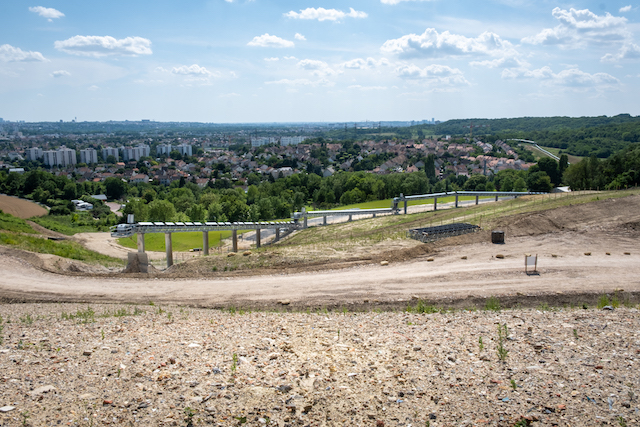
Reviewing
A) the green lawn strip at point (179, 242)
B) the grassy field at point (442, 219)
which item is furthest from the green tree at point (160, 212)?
the grassy field at point (442, 219)

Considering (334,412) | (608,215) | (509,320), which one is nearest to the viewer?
(334,412)

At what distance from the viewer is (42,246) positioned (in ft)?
102

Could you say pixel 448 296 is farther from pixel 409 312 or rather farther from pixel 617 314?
pixel 617 314

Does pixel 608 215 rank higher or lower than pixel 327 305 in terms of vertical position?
higher

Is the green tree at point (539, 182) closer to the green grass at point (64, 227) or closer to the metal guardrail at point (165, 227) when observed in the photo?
the metal guardrail at point (165, 227)

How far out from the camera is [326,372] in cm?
982

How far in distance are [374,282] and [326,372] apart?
412 inches

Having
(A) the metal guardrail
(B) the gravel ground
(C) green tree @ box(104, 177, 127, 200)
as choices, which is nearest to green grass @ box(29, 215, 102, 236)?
(A) the metal guardrail

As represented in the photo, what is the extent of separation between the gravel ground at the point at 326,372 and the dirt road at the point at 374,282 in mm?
4357

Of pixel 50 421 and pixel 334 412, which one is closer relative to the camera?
pixel 50 421

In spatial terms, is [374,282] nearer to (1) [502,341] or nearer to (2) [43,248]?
(1) [502,341]

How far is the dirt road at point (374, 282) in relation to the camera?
1819 centimetres

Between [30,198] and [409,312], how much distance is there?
99.4 m

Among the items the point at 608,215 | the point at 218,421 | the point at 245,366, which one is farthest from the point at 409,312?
the point at 608,215
